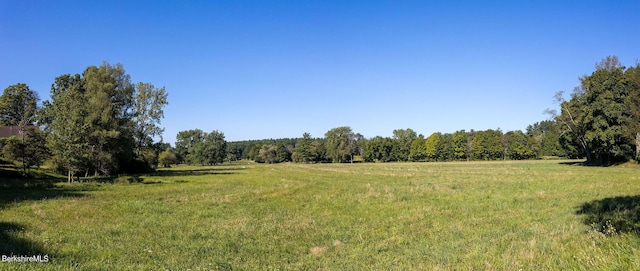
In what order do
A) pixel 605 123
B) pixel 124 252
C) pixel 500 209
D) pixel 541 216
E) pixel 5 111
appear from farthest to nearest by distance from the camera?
1. pixel 5 111
2. pixel 605 123
3. pixel 500 209
4. pixel 541 216
5. pixel 124 252

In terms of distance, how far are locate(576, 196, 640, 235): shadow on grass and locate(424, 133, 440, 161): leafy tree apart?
5148 inches

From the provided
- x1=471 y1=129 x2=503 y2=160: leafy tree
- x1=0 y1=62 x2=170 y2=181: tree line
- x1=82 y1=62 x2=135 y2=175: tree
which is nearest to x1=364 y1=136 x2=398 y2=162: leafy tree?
x1=471 y1=129 x2=503 y2=160: leafy tree

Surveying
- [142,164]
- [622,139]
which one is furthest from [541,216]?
[142,164]

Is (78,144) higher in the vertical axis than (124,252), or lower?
higher

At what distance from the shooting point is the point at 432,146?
144625 mm

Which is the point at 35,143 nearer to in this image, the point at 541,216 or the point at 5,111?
the point at 541,216

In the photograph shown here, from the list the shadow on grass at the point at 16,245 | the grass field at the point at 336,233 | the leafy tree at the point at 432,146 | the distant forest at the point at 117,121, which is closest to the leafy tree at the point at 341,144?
the leafy tree at the point at 432,146

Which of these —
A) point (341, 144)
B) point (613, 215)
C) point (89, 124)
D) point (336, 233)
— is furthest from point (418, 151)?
point (336, 233)

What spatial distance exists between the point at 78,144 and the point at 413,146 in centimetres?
13297

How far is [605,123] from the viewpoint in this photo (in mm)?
54188

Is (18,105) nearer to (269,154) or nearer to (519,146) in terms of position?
(269,154)

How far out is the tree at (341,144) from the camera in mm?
161375

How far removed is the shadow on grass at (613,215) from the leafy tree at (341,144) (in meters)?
144

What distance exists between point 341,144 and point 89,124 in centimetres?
12521
